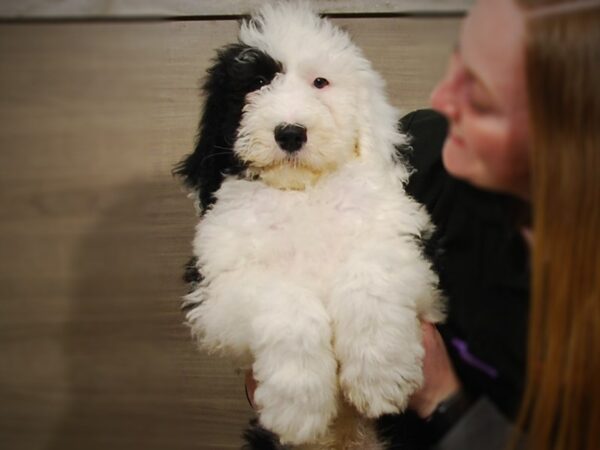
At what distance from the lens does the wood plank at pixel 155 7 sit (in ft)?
2.17

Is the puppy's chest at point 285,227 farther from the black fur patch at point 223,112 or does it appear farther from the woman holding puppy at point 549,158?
the woman holding puppy at point 549,158

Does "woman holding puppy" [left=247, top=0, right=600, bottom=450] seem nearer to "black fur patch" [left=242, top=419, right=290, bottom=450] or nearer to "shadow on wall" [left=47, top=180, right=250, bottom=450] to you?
"black fur patch" [left=242, top=419, right=290, bottom=450]

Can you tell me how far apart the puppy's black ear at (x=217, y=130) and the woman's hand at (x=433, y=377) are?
29cm

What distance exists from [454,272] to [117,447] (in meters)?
0.70

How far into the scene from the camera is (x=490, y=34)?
404mm

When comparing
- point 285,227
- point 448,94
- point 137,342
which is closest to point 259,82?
point 285,227

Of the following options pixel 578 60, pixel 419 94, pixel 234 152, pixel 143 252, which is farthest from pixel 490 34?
pixel 143 252

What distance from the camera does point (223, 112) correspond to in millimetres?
694

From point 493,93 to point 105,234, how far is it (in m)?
0.71

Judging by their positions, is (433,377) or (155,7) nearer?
(433,377)

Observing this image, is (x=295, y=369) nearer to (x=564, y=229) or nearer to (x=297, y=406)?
(x=297, y=406)

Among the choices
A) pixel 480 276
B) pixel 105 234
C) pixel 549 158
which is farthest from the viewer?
pixel 105 234

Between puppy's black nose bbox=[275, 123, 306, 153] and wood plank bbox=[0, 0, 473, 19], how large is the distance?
161mm

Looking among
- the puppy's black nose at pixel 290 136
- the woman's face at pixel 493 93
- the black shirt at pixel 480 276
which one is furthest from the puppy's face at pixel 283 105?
the woman's face at pixel 493 93
